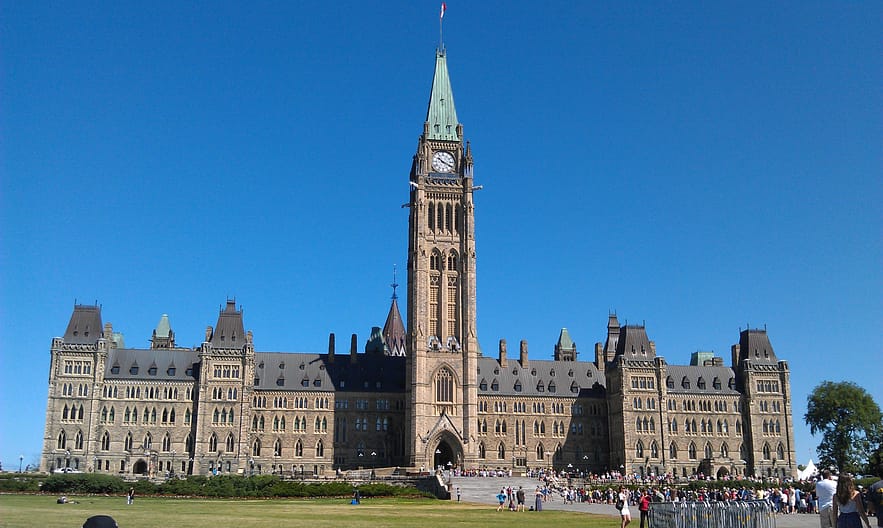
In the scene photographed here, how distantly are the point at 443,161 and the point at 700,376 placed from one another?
156 ft

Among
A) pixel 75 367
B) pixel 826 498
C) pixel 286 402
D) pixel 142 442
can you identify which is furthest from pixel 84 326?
pixel 826 498

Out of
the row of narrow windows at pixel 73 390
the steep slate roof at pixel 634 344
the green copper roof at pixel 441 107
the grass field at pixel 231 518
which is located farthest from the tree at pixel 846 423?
the row of narrow windows at pixel 73 390

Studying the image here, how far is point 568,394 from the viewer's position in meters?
132

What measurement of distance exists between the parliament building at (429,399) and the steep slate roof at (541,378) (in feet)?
0.73

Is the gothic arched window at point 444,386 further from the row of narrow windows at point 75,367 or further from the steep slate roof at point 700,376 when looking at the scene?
the row of narrow windows at point 75,367

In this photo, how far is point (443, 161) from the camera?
12900 cm

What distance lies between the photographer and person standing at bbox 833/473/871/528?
19797 millimetres

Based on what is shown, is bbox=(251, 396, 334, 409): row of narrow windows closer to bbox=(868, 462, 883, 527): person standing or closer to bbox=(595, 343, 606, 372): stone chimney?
bbox=(595, 343, 606, 372): stone chimney

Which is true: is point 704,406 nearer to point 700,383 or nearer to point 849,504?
point 700,383

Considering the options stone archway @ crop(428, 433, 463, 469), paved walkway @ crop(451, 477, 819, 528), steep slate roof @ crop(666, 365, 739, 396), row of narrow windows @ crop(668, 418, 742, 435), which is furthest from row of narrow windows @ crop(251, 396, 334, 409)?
steep slate roof @ crop(666, 365, 739, 396)

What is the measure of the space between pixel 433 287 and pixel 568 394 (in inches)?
1027

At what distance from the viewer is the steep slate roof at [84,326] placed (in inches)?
4715

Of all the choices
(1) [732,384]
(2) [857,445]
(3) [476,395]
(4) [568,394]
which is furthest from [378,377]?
(2) [857,445]

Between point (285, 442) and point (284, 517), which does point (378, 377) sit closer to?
point (285, 442)
